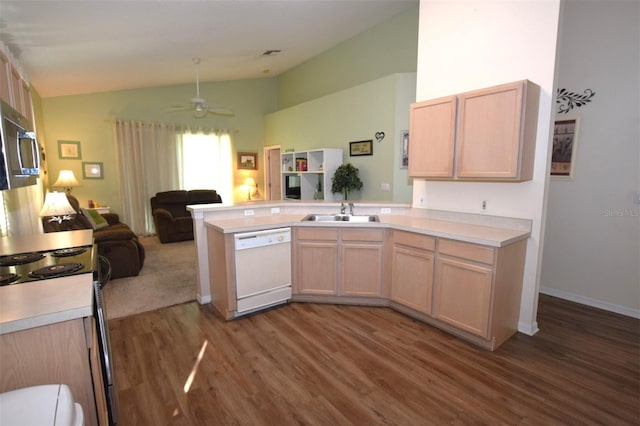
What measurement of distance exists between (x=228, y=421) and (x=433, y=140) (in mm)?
2762

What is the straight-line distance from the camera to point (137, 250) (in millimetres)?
4414

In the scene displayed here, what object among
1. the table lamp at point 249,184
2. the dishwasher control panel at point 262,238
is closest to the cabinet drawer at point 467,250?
the dishwasher control panel at point 262,238

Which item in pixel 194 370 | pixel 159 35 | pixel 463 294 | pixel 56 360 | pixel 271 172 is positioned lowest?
pixel 194 370

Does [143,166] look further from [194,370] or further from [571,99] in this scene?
[571,99]

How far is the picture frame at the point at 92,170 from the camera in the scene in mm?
6344

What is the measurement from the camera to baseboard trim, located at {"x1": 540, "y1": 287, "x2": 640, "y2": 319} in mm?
3174

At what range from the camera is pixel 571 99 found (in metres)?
3.43

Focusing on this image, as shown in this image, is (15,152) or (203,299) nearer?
(15,152)

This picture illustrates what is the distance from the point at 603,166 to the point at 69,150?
8231mm

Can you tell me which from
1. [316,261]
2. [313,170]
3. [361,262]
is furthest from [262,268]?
[313,170]

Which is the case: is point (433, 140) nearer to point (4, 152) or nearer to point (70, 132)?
point (4, 152)

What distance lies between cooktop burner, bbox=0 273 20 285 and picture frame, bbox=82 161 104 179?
5.74 m

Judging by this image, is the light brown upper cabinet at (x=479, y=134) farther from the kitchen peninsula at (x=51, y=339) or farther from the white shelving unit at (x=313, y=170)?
the kitchen peninsula at (x=51, y=339)

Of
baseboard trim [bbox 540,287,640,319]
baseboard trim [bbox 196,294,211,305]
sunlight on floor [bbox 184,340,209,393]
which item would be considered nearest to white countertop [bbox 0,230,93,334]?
sunlight on floor [bbox 184,340,209,393]
